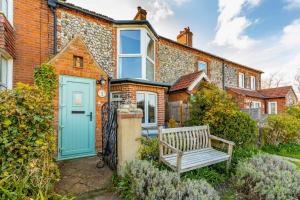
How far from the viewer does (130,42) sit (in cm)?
888

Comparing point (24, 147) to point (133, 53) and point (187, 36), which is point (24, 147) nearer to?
point (133, 53)

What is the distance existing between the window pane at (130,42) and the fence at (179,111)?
363cm

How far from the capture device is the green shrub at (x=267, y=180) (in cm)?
336

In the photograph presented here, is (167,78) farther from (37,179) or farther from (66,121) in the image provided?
(37,179)

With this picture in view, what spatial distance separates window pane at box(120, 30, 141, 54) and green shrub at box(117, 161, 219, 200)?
20.8 ft

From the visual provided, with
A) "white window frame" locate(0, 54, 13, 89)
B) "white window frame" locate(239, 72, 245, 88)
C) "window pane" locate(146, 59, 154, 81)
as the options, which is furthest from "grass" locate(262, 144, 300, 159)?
"white window frame" locate(239, 72, 245, 88)

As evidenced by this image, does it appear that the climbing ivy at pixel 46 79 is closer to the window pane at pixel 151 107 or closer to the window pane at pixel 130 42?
the window pane at pixel 130 42

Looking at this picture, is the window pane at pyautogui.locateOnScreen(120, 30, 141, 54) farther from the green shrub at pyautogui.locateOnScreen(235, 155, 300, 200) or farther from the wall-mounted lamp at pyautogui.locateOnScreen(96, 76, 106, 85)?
the green shrub at pyautogui.locateOnScreen(235, 155, 300, 200)

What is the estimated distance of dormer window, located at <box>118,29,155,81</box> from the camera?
869cm

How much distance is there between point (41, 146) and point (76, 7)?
21.9 feet


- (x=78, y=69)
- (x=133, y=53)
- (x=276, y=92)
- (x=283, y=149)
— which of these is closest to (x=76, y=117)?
(x=78, y=69)

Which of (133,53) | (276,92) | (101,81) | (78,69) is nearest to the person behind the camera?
(78,69)

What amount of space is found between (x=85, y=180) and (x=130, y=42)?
6875mm

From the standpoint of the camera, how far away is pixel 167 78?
11.7 metres
